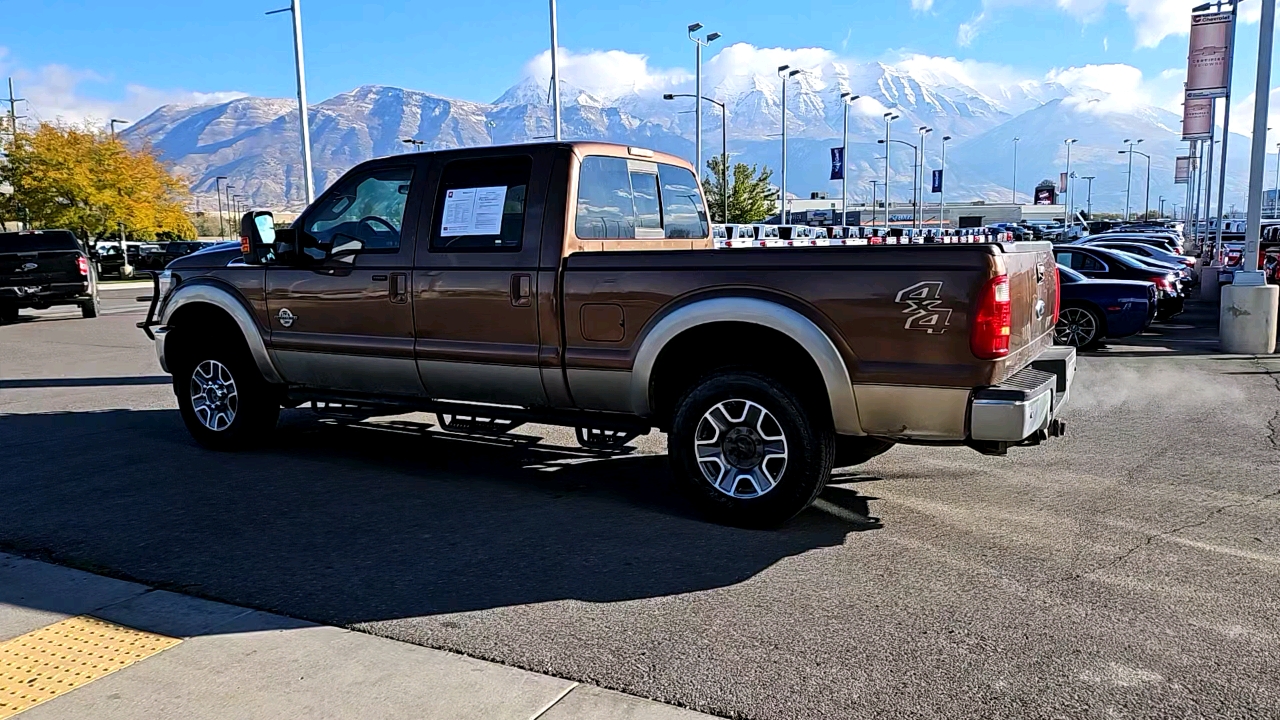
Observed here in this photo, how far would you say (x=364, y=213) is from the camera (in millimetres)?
6809

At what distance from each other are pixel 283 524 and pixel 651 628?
8.45ft

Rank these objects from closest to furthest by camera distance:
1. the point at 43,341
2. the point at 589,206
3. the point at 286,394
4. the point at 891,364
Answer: the point at 891,364 → the point at 589,206 → the point at 286,394 → the point at 43,341

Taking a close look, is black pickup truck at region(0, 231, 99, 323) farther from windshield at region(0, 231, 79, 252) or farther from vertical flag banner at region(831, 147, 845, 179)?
vertical flag banner at region(831, 147, 845, 179)

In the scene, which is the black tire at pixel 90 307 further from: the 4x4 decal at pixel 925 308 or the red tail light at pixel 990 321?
the red tail light at pixel 990 321

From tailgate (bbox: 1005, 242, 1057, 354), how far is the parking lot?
1.05m

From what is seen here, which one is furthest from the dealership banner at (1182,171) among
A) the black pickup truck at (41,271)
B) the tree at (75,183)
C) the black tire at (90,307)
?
the black pickup truck at (41,271)

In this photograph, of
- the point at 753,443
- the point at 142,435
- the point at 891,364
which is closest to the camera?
the point at 891,364

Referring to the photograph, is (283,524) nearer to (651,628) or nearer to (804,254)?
(651,628)

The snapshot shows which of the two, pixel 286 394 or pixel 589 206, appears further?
pixel 286 394

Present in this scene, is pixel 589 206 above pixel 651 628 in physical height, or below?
above

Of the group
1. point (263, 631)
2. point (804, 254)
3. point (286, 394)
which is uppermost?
point (804, 254)

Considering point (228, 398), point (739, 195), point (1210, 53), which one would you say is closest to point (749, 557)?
point (228, 398)

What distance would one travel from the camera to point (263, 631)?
4219 millimetres

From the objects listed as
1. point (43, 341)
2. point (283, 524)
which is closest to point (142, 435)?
point (283, 524)
